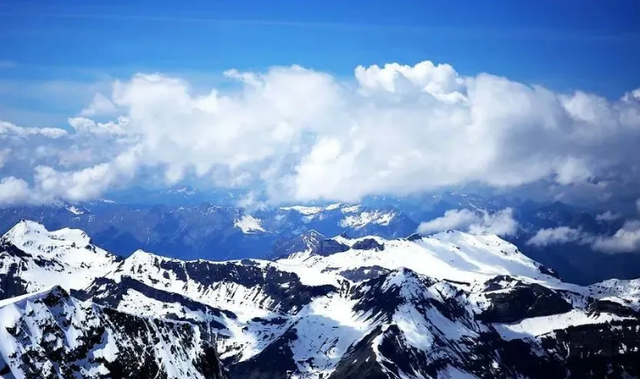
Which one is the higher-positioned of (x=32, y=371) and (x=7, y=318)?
(x=7, y=318)
